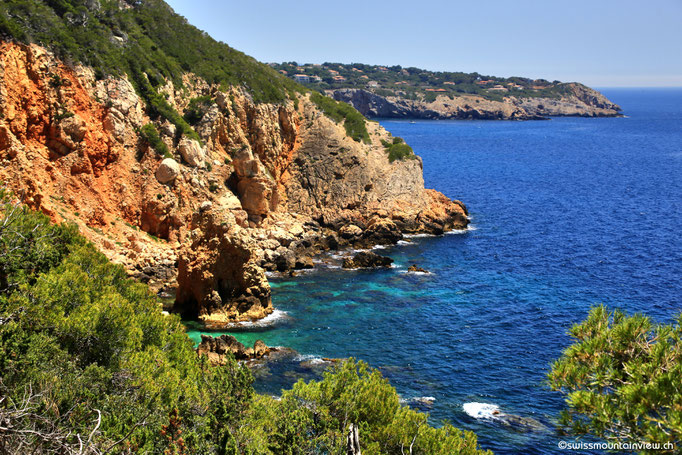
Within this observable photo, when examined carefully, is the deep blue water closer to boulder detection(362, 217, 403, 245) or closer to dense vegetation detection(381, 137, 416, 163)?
boulder detection(362, 217, 403, 245)

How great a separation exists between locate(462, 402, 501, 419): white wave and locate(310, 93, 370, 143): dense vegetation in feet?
178

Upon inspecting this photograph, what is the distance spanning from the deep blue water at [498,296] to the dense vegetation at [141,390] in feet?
28.1

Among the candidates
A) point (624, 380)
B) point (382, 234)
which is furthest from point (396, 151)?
point (624, 380)

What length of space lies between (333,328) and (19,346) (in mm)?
27469

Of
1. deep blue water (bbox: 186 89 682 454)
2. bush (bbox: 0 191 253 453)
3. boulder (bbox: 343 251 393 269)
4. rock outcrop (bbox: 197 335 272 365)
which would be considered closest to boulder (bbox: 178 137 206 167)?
deep blue water (bbox: 186 89 682 454)

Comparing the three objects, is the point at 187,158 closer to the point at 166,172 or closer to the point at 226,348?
the point at 166,172

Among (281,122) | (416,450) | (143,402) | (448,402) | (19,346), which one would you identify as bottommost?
(448,402)

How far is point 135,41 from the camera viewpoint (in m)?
66.0

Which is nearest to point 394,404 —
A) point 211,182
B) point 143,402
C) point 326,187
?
point 143,402

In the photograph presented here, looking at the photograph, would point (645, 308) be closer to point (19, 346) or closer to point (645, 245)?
point (645, 245)

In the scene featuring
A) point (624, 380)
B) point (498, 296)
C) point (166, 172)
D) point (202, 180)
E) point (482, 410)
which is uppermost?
point (166, 172)

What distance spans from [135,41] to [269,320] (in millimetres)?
41182

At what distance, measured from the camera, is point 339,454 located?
18672 millimetres

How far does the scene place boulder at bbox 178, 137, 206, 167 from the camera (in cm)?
6041
